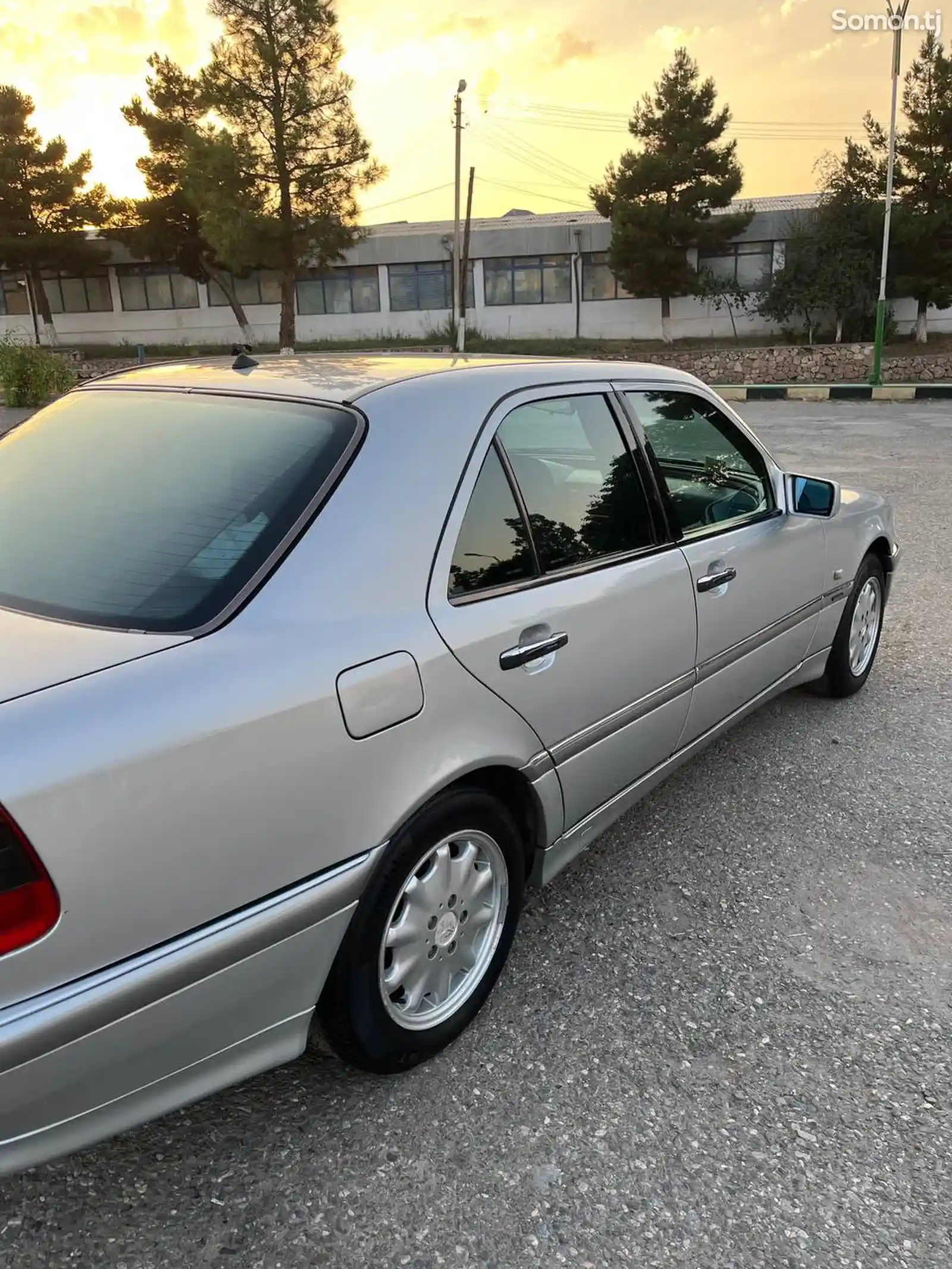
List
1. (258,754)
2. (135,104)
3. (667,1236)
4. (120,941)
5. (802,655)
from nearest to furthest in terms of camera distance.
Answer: (120,941)
(258,754)
(667,1236)
(802,655)
(135,104)

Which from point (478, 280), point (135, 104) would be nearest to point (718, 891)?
point (478, 280)

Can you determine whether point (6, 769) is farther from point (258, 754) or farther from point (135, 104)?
point (135, 104)

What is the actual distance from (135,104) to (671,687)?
44.7m

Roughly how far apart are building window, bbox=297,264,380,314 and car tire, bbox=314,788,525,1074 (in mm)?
42091

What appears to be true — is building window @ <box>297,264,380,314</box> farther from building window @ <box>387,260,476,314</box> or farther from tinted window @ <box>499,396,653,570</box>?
tinted window @ <box>499,396,653,570</box>

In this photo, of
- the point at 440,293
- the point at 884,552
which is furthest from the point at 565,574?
the point at 440,293

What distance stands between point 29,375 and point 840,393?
16845 mm

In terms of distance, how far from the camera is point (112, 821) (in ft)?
4.83

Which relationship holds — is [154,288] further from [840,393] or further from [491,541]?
[491,541]

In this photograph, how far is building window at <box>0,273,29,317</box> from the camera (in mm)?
46500

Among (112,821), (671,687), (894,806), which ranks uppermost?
(112,821)

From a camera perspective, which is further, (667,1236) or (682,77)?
(682,77)

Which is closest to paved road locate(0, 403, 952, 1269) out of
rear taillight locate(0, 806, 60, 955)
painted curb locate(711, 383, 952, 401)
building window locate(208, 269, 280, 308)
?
rear taillight locate(0, 806, 60, 955)

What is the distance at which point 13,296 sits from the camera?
1854 inches
